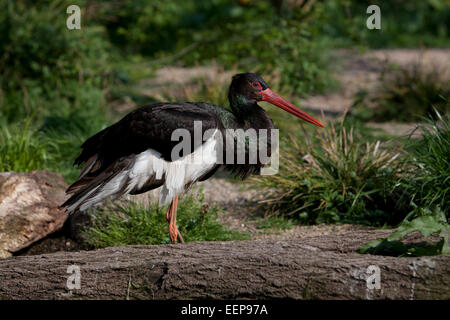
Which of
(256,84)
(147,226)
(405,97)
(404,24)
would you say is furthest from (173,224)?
(404,24)

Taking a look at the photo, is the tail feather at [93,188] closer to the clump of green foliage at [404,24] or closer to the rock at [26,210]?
the rock at [26,210]

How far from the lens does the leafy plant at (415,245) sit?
10.2 ft

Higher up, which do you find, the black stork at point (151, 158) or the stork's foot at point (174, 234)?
the black stork at point (151, 158)

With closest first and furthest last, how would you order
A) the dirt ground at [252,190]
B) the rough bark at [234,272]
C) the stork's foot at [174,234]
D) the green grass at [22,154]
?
the rough bark at [234,272] < the stork's foot at [174,234] < the dirt ground at [252,190] < the green grass at [22,154]

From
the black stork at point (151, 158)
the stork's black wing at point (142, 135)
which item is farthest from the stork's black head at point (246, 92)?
the stork's black wing at point (142, 135)

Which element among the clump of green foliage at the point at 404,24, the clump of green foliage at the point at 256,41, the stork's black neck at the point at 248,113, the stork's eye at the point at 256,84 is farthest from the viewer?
the clump of green foliage at the point at 404,24

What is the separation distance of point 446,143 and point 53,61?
5.25 meters

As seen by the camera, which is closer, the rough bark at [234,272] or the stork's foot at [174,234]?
the rough bark at [234,272]

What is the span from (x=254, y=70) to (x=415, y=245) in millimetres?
4685

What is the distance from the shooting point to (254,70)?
25.0ft

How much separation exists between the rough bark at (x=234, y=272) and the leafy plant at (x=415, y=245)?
121mm

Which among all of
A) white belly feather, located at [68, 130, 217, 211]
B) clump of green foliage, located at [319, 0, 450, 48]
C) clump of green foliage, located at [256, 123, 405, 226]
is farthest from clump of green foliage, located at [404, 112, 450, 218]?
clump of green foliage, located at [319, 0, 450, 48]
